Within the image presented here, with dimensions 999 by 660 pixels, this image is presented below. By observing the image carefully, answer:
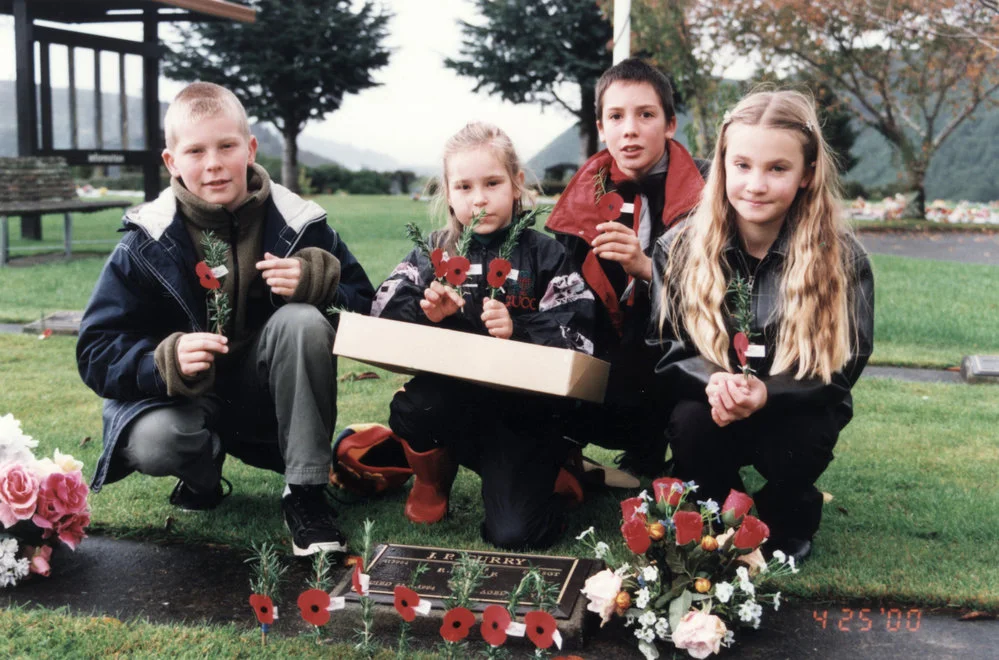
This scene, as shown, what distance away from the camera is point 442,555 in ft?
9.44

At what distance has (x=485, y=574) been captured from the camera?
2.72 m

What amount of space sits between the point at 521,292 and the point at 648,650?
127 cm

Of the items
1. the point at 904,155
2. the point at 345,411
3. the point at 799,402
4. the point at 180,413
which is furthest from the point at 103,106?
the point at 904,155

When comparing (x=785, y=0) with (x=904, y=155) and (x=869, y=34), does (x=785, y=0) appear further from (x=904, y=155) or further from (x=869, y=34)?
(x=904, y=155)

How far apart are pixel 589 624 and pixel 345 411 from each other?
251 cm

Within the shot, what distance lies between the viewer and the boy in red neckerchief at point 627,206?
11.5 ft

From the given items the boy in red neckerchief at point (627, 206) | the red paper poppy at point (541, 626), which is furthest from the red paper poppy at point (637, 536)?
the boy in red neckerchief at point (627, 206)

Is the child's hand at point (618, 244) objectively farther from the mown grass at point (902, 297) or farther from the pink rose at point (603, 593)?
the mown grass at point (902, 297)

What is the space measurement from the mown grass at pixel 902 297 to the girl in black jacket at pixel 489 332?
12.1ft

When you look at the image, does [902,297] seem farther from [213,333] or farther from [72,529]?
[72,529]

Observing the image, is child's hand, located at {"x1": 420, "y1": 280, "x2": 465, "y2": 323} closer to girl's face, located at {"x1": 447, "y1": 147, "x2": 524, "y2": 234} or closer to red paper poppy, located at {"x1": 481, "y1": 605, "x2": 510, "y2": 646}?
girl's face, located at {"x1": 447, "y1": 147, "x2": 524, "y2": 234}

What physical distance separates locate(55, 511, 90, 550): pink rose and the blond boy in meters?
0.11

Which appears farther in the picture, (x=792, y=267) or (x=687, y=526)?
(x=792, y=267)

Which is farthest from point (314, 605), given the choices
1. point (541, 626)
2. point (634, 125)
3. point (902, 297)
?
point (902, 297)
